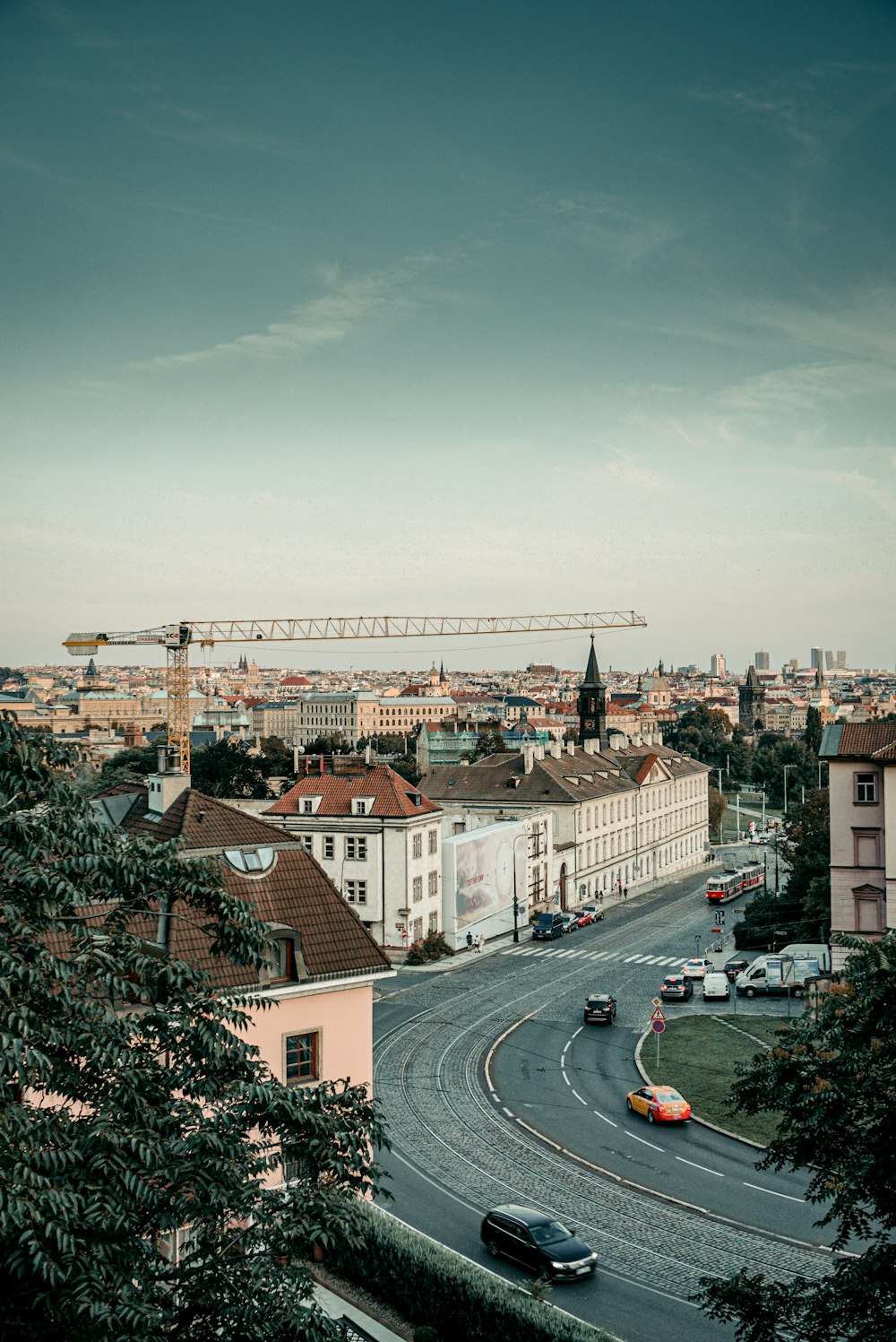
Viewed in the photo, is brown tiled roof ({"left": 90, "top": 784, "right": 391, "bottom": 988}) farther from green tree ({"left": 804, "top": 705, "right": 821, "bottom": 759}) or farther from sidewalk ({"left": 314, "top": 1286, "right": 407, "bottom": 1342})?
green tree ({"left": 804, "top": 705, "right": 821, "bottom": 759})

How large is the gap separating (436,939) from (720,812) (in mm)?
63581

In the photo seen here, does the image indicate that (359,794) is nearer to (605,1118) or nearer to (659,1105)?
(605,1118)

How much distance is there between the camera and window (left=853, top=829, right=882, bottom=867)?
4412cm

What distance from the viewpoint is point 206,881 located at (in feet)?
39.3

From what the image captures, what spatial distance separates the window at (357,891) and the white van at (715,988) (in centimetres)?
1737

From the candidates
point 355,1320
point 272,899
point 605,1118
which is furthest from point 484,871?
point 355,1320

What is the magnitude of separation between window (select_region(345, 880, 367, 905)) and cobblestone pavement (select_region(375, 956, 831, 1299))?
10.4m

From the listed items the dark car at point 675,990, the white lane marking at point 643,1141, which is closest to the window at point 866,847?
the dark car at point 675,990

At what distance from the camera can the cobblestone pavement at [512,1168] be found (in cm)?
2331

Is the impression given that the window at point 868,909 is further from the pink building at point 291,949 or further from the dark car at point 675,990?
the pink building at point 291,949

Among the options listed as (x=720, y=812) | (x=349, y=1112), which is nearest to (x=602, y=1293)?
(x=349, y=1112)

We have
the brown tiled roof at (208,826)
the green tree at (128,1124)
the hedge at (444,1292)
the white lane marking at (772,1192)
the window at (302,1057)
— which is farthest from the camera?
the white lane marking at (772,1192)

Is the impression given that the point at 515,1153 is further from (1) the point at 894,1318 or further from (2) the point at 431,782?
(2) the point at 431,782

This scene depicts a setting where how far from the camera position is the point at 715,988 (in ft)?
157
